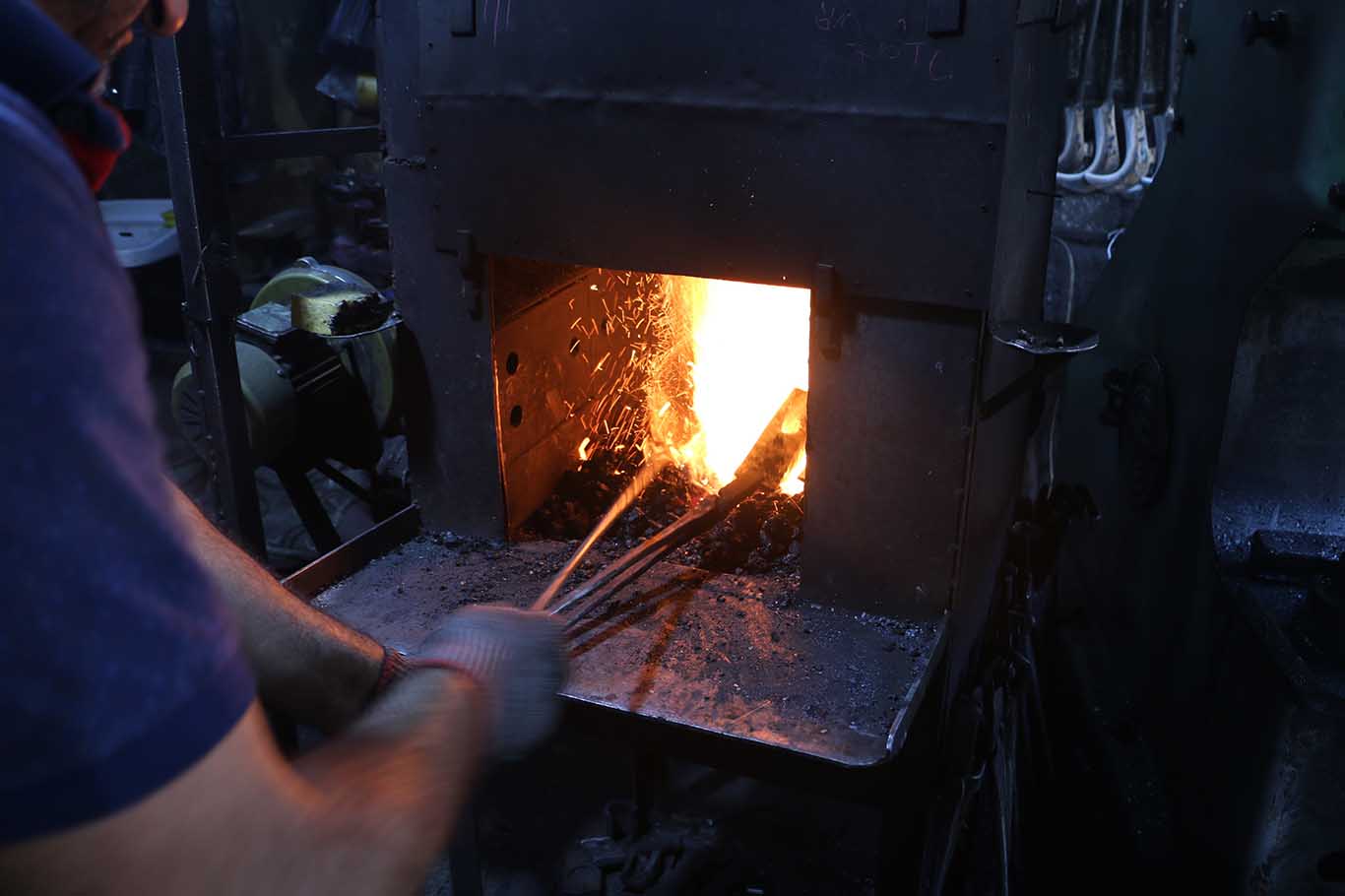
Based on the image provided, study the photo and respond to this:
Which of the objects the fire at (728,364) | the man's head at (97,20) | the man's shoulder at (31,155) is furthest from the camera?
the fire at (728,364)

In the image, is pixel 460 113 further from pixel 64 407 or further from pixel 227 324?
pixel 64 407

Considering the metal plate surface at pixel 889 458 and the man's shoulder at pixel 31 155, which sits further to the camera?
the metal plate surface at pixel 889 458

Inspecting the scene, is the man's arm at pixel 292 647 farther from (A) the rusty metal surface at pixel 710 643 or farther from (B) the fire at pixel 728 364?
(B) the fire at pixel 728 364

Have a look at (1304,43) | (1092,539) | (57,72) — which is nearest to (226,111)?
(1092,539)

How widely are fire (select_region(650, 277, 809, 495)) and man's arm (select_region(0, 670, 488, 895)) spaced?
6.66ft

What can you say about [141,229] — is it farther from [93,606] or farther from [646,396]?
[93,606]

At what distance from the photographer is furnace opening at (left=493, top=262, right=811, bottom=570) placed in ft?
A: 7.95

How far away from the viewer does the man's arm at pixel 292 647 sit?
117 centimetres

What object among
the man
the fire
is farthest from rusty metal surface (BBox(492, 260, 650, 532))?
the man

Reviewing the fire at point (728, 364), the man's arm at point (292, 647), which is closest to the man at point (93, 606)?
the man's arm at point (292, 647)

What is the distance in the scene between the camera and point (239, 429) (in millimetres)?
2410

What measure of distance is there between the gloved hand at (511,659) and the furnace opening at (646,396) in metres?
1.01

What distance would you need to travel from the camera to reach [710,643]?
2.04 metres

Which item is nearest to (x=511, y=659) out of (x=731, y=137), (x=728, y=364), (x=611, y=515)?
(x=731, y=137)
